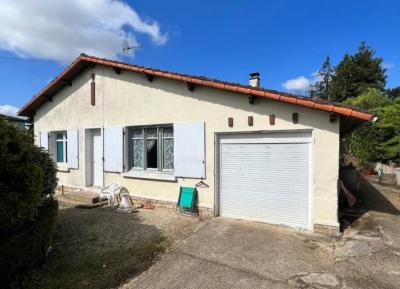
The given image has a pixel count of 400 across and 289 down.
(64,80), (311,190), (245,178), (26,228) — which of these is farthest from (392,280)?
(64,80)

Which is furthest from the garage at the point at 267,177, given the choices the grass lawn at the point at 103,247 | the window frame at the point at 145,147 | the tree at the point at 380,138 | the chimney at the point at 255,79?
the tree at the point at 380,138

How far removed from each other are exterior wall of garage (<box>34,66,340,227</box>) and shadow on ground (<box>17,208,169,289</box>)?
1816 millimetres

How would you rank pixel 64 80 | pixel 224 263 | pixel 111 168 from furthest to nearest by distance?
pixel 64 80 → pixel 111 168 → pixel 224 263

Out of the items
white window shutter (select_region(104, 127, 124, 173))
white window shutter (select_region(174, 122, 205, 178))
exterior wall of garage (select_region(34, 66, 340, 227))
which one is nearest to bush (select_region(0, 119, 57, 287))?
white window shutter (select_region(174, 122, 205, 178))

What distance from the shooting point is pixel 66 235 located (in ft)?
19.6

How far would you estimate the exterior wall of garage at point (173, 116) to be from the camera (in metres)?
5.87

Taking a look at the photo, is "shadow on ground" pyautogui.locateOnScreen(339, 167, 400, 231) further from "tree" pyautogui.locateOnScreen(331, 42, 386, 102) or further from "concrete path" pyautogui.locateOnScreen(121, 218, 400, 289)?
"tree" pyautogui.locateOnScreen(331, 42, 386, 102)

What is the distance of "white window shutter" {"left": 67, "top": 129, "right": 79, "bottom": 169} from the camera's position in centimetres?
1035

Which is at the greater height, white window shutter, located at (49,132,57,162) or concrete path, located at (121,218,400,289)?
white window shutter, located at (49,132,57,162)

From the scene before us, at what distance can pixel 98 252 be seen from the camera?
507cm

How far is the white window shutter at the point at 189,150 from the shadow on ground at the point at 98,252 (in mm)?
1810

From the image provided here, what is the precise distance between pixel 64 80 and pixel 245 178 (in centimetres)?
818

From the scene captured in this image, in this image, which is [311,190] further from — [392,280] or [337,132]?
[392,280]

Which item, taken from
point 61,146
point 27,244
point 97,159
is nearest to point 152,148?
point 97,159
